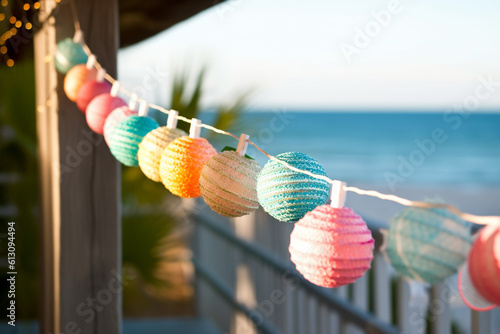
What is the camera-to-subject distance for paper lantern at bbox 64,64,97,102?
4.30 feet

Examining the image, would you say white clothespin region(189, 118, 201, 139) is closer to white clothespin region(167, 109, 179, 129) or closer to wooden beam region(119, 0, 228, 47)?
white clothespin region(167, 109, 179, 129)

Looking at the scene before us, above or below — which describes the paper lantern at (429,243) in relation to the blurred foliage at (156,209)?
above

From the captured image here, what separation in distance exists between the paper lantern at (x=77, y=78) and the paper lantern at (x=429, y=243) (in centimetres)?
94

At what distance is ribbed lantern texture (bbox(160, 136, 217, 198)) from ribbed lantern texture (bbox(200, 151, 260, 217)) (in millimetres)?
68

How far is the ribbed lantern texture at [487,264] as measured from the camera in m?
0.48

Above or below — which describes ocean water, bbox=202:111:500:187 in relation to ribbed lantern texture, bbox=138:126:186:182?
below

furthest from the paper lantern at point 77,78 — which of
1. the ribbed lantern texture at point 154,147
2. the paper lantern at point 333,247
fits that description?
the paper lantern at point 333,247

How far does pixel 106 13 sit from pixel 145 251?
2.35 meters

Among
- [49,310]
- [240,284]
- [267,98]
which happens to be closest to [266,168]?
[49,310]

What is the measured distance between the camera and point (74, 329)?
1.41m

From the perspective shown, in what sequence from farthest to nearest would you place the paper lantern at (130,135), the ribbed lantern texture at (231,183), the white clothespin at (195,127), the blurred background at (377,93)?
the blurred background at (377,93) → the paper lantern at (130,135) → the white clothespin at (195,127) → the ribbed lantern texture at (231,183)

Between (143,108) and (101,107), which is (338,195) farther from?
(101,107)

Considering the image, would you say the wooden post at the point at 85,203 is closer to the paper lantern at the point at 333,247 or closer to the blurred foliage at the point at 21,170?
the paper lantern at the point at 333,247

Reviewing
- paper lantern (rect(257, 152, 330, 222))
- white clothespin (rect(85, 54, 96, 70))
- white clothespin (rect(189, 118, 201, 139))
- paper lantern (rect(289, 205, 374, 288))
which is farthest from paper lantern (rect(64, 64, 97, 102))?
paper lantern (rect(289, 205, 374, 288))
